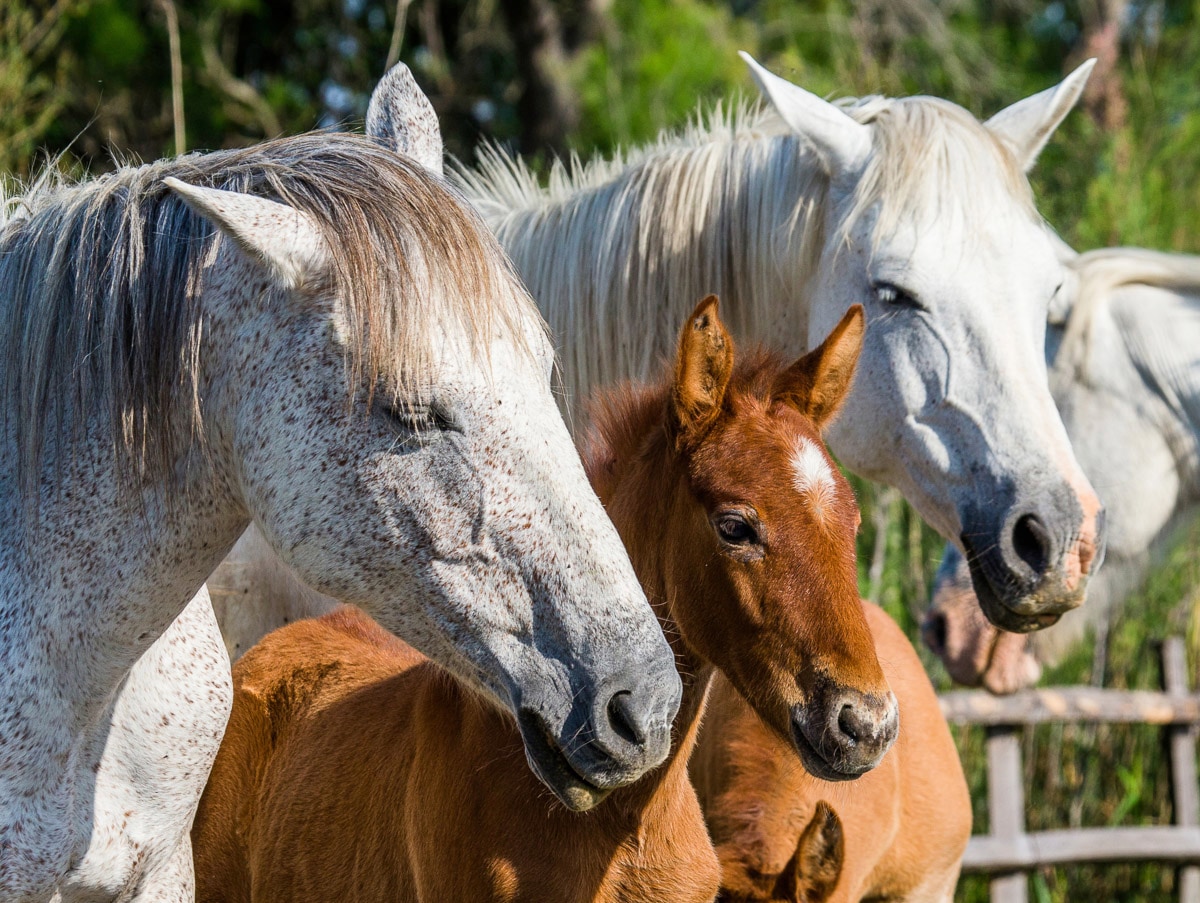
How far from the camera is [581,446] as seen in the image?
8.89 ft

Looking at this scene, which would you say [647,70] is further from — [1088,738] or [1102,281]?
[1088,738]

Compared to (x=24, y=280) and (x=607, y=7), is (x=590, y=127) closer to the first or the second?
(x=607, y=7)

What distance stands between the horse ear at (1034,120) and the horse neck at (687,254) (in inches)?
20.2

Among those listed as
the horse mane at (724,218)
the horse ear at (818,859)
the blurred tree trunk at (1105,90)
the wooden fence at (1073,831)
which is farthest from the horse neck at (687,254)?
the blurred tree trunk at (1105,90)

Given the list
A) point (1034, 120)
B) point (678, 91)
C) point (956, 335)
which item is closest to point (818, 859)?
point (956, 335)

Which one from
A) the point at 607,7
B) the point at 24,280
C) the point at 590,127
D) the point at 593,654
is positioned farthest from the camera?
the point at 607,7

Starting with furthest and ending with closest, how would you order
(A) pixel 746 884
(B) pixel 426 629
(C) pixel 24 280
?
(A) pixel 746 884
(C) pixel 24 280
(B) pixel 426 629

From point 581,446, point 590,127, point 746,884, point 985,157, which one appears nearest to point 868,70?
point 590,127

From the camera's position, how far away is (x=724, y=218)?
10.2ft

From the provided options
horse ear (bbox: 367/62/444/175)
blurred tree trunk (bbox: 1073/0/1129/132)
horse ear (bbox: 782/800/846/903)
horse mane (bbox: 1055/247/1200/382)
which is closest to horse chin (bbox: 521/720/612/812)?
horse ear (bbox: 782/800/846/903)

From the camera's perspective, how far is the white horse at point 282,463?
5.57ft

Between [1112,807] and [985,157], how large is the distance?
14.7 ft

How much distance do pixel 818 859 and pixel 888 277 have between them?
4.21 feet

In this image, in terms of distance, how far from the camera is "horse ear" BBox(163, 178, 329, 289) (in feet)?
5.24
